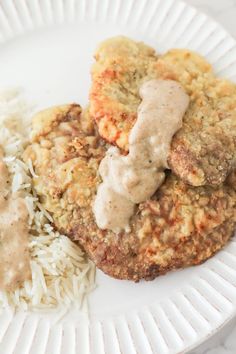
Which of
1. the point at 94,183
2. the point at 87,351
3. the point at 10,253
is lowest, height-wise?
the point at 87,351

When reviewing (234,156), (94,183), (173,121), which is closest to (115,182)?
(94,183)

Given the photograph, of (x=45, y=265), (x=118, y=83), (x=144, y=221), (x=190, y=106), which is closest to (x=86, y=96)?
(x=118, y=83)

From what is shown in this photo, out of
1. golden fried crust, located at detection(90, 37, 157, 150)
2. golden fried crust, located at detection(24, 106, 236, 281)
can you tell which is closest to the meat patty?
golden fried crust, located at detection(90, 37, 157, 150)

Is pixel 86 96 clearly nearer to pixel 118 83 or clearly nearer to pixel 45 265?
pixel 118 83

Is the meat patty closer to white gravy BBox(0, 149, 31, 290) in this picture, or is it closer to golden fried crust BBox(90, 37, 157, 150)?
golden fried crust BBox(90, 37, 157, 150)

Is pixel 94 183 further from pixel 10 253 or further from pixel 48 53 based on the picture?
pixel 48 53

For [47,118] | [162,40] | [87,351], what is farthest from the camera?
[162,40]

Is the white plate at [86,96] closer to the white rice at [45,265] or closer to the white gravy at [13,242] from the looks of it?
the white rice at [45,265]
